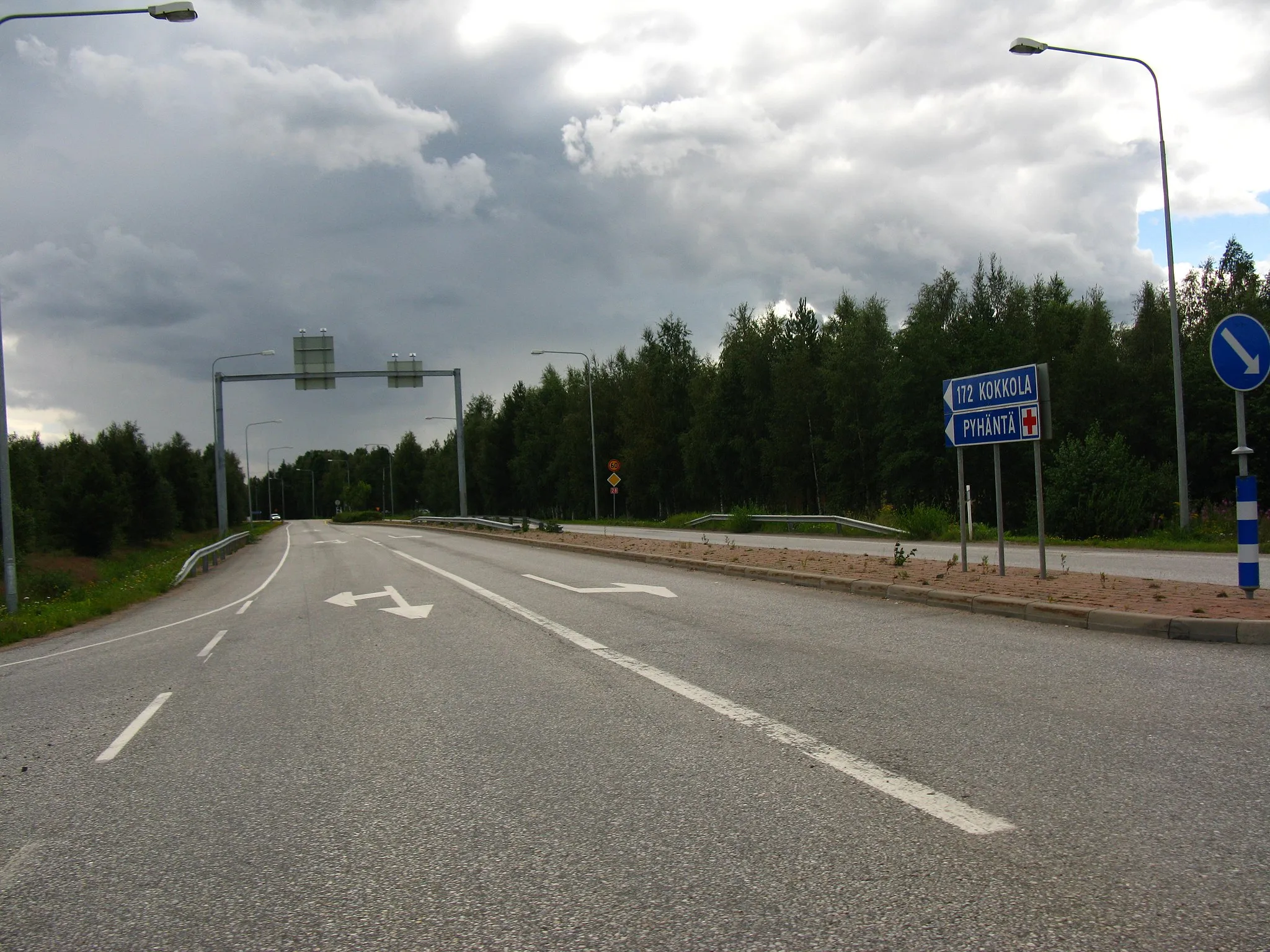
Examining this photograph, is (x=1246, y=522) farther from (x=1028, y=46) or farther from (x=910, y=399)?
(x=910, y=399)

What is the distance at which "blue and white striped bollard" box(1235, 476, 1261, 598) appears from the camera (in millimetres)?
9500

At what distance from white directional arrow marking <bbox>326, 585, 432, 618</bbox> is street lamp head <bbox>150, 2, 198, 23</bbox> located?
31.4 feet

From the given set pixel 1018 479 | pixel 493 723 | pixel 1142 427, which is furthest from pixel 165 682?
pixel 1142 427

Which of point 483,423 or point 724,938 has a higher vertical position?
point 483,423

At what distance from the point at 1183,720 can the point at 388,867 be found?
4.63 meters

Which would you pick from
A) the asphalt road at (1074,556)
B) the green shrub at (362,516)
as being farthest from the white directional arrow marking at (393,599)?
the green shrub at (362,516)

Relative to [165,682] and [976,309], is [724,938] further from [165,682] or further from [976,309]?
[976,309]

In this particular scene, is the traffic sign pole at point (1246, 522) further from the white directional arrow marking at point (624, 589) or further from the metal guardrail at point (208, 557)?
the metal guardrail at point (208, 557)

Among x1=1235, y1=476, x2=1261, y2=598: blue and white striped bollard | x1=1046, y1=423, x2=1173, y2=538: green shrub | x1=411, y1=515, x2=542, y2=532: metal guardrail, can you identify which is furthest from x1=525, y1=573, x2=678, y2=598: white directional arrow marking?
x1=411, y1=515, x2=542, y2=532: metal guardrail

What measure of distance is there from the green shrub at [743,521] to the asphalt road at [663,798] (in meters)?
26.9

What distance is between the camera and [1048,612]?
32.3 ft

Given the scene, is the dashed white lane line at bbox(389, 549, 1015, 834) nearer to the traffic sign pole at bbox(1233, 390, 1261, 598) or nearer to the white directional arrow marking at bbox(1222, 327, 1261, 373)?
the traffic sign pole at bbox(1233, 390, 1261, 598)

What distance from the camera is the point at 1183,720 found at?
5.63 m

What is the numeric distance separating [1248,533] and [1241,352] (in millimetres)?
1827
